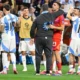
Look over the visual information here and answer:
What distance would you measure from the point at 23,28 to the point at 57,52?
2.87m

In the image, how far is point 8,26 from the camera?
60.1 feet

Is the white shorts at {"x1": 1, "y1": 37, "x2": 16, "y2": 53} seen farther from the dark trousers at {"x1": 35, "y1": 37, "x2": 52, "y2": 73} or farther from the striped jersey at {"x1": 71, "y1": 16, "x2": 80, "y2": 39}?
the striped jersey at {"x1": 71, "y1": 16, "x2": 80, "y2": 39}

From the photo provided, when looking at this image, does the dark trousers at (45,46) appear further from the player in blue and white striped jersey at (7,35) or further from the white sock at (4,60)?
the white sock at (4,60)

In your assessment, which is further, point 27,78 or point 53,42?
point 53,42

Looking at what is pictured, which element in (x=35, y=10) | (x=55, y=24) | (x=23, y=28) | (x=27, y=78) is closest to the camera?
(x=27, y=78)

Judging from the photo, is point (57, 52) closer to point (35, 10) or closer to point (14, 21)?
point (14, 21)

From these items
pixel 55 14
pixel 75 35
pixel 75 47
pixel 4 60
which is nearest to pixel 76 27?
pixel 75 35

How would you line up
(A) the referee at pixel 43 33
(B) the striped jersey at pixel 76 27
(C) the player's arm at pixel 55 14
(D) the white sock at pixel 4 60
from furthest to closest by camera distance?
(D) the white sock at pixel 4 60, (B) the striped jersey at pixel 76 27, (C) the player's arm at pixel 55 14, (A) the referee at pixel 43 33

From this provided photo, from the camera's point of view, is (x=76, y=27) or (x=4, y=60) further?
(x=4, y=60)

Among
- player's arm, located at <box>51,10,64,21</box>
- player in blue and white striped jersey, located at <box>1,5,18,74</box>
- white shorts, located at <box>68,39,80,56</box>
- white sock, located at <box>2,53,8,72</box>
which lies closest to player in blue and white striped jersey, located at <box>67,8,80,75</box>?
white shorts, located at <box>68,39,80,56</box>

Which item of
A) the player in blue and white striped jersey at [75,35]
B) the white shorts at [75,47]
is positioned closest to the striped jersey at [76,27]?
the player in blue and white striped jersey at [75,35]

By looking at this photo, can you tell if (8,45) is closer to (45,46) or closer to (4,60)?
(4,60)

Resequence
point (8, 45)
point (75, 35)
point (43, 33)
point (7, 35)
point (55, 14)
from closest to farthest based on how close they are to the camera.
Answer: point (43, 33)
point (55, 14)
point (75, 35)
point (7, 35)
point (8, 45)

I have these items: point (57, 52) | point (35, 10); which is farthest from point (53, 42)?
point (35, 10)
